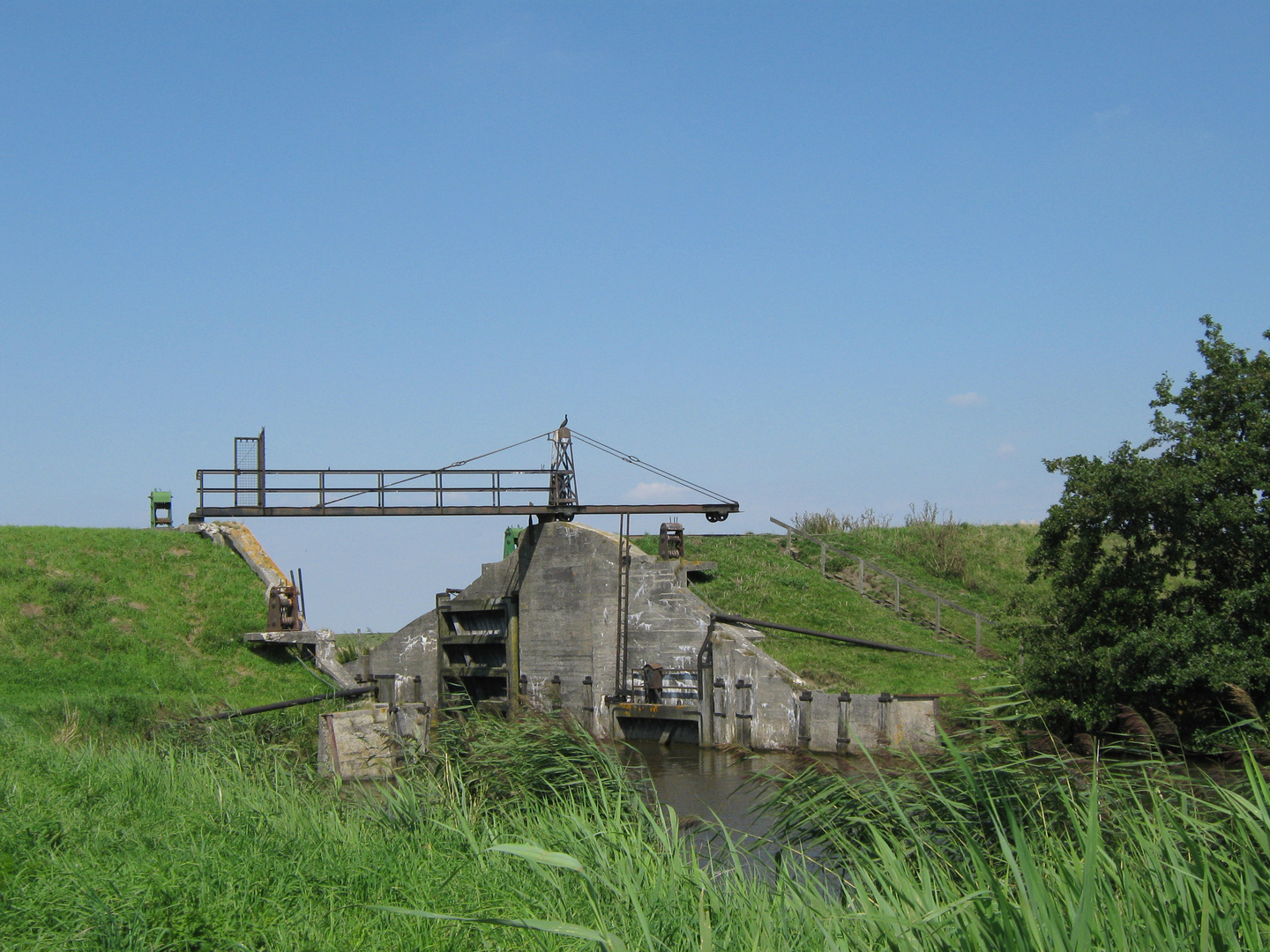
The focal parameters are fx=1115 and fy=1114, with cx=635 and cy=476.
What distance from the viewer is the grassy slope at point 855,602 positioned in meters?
21.3

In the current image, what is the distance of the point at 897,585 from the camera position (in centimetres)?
2684

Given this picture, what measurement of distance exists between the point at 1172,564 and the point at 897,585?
12232 millimetres

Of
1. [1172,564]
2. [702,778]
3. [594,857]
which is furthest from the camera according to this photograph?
[702,778]

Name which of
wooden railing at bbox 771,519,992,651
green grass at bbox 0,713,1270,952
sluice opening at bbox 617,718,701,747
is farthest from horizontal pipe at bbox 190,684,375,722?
wooden railing at bbox 771,519,992,651

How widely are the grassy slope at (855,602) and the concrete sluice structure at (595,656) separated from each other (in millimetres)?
1242

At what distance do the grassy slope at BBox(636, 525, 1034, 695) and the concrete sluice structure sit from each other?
1.24m

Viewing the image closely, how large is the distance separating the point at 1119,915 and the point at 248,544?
73.6ft

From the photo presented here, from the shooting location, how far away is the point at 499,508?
23.4m

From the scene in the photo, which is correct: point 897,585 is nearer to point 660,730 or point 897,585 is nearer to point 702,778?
point 660,730

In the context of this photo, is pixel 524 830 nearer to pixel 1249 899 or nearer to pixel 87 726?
pixel 1249 899

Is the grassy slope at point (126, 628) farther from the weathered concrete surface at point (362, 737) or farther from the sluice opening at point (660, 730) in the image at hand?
the sluice opening at point (660, 730)

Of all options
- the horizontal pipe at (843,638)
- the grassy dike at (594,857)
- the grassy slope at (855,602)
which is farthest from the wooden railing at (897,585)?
the grassy dike at (594,857)

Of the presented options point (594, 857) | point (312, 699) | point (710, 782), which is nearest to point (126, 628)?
point (312, 699)

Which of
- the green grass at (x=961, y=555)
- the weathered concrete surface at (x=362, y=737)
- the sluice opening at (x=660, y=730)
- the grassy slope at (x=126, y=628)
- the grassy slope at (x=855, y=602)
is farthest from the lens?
the green grass at (x=961, y=555)
